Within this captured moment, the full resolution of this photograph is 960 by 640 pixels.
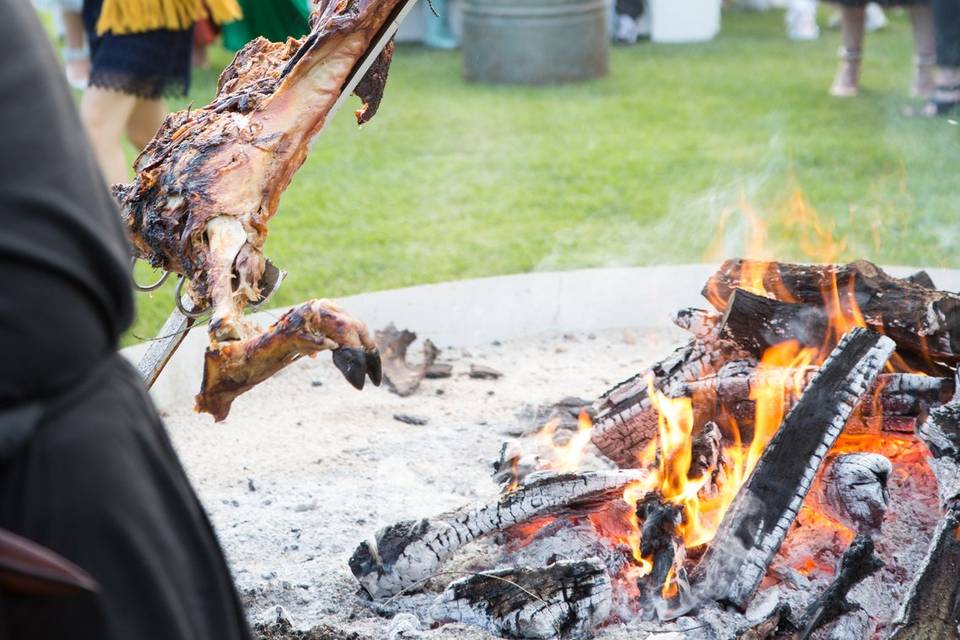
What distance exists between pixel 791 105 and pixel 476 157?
100 inches

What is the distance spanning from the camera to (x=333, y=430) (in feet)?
11.1

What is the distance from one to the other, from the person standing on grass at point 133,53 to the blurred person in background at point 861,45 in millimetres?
5279

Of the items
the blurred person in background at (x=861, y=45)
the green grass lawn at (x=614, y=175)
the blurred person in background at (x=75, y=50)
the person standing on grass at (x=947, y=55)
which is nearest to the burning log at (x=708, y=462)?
the green grass lawn at (x=614, y=175)

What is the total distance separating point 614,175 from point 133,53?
3397 millimetres

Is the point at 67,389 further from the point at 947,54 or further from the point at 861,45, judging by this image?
the point at 861,45

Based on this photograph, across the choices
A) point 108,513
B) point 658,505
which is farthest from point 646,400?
point 108,513

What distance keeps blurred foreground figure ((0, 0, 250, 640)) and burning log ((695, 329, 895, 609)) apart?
134 centimetres

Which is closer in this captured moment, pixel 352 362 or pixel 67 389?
pixel 67 389

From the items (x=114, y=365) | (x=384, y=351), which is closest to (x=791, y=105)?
(x=384, y=351)

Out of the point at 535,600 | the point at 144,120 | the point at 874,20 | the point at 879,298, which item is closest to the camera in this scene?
the point at 535,600

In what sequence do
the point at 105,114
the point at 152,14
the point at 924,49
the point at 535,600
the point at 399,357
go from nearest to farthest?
the point at 535,600 → the point at 399,357 → the point at 152,14 → the point at 105,114 → the point at 924,49

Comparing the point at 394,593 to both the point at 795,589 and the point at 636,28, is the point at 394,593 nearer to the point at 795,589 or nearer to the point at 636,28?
the point at 795,589

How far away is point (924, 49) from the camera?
8.40m

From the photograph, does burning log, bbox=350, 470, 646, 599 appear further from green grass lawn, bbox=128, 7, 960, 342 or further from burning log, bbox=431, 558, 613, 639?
green grass lawn, bbox=128, 7, 960, 342
